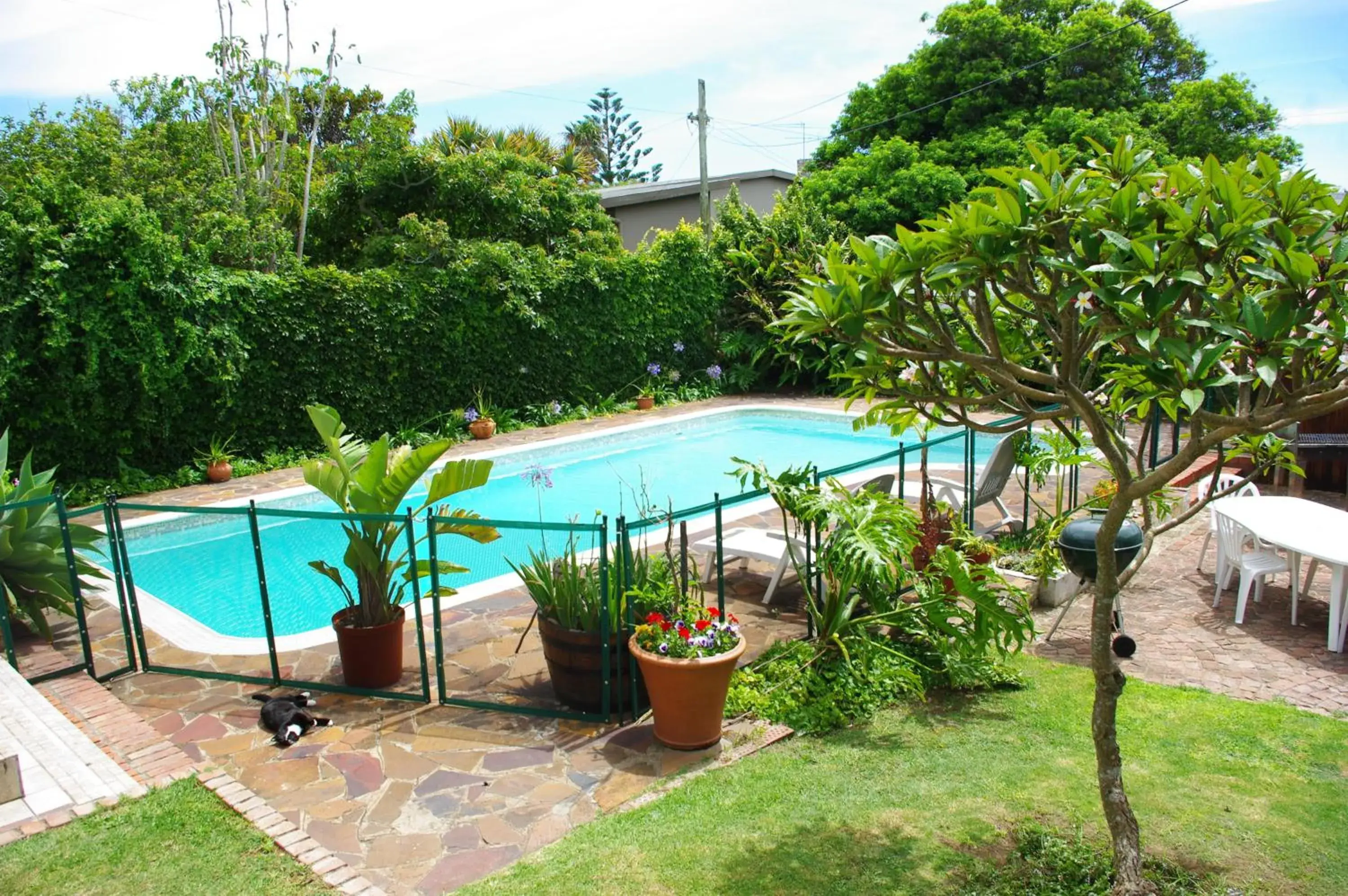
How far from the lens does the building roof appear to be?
28.2 meters

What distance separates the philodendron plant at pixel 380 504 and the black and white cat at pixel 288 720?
694mm

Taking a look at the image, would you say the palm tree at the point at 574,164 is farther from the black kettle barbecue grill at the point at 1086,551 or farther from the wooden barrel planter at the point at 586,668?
the wooden barrel planter at the point at 586,668

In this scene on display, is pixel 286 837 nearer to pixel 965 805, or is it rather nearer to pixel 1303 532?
pixel 965 805

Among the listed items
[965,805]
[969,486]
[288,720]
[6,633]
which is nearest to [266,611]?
[288,720]

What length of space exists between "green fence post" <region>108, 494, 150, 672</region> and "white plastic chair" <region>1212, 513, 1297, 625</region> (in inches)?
318

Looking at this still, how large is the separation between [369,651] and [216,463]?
8.36 m

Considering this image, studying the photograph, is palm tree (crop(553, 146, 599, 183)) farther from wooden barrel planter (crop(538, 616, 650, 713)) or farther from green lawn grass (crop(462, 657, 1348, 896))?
green lawn grass (crop(462, 657, 1348, 896))

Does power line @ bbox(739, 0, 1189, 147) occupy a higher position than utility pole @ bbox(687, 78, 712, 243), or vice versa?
power line @ bbox(739, 0, 1189, 147)

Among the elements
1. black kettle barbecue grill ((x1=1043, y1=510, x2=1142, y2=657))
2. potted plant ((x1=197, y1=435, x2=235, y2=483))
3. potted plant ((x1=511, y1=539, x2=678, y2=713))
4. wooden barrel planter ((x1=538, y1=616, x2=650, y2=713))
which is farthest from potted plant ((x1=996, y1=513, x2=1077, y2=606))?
potted plant ((x1=197, y1=435, x2=235, y2=483))

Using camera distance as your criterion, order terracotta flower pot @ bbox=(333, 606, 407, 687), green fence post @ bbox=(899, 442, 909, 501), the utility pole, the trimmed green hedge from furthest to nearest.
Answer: the utility pole < the trimmed green hedge < green fence post @ bbox=(899, 442, 909, 501) < terracotta flower pot @ bbox=(333, 606, 407, 687)

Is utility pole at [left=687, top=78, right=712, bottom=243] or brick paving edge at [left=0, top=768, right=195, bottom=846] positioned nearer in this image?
brick paving edge at [left=0, top=768, right=195, bottom=846]

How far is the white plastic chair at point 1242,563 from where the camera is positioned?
720 centimetres

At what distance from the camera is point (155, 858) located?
4.18 metres

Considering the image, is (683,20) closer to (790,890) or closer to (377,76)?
(377,76)
